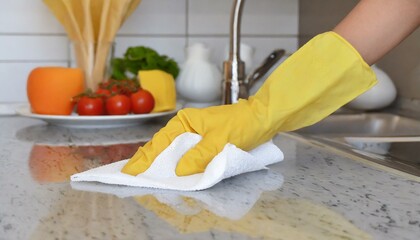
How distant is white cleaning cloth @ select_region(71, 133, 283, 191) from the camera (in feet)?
2.21

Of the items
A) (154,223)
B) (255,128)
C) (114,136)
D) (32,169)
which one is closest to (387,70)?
(114,136)

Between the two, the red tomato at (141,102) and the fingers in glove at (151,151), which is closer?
the fingers in glove at (151,151)

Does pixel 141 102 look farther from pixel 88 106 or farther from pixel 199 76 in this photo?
pixel 199 76

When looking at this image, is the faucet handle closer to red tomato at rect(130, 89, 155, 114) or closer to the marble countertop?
red tomato at rect(130, 89, 155, 114)

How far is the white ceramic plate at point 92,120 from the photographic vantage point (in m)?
1.19

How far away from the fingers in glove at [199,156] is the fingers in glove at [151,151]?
0.09ft

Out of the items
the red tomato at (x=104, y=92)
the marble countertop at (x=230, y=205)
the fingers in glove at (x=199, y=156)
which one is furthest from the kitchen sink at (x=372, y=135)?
the red tomato at (x=104, y=92)

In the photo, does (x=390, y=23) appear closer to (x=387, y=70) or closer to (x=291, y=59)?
(x=291, y=59)

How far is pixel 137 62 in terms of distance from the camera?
57.0 inches

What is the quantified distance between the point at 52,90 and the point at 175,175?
1.93ft

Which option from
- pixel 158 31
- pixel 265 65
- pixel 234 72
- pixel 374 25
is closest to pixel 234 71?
pixel 234 72

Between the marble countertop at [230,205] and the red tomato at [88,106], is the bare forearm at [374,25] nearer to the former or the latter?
the marble countertop at [230,205]

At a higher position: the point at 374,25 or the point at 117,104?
the point at 374,25

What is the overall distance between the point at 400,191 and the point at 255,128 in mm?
171
